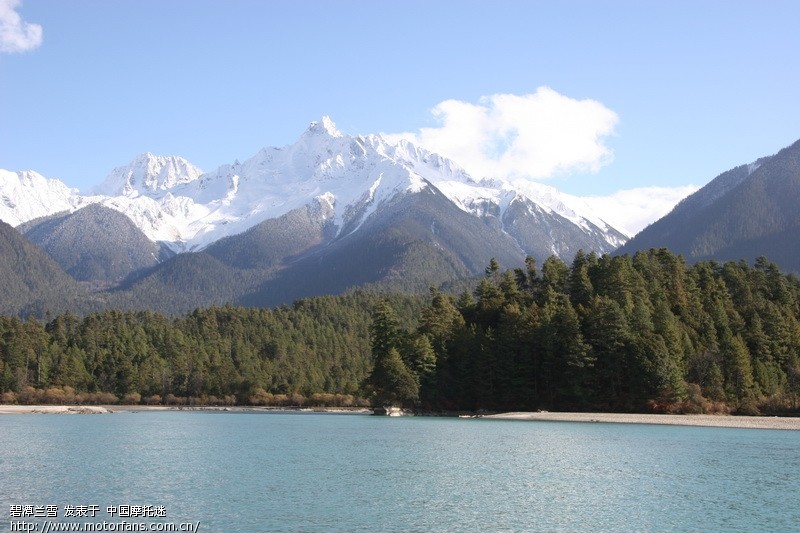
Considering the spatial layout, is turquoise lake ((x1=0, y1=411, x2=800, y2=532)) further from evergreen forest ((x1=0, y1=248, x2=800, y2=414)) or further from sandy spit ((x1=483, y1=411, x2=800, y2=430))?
evergreen forest ((x1=0, y1=248, x2=800, y2=414))

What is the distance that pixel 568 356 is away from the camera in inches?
4341

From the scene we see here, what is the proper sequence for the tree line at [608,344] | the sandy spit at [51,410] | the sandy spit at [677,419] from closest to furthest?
the sandy spit at [677,419]
the tree line at [608,344]
the sandy spit at [51,410]

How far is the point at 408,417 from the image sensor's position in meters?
118

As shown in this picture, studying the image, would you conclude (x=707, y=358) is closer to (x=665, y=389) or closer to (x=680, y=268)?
(x=665, y=389)

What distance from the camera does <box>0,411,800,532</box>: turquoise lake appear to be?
37.4 meters

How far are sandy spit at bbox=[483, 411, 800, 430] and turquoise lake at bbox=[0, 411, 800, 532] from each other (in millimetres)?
10095

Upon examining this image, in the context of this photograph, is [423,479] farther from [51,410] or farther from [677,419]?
[51,410]

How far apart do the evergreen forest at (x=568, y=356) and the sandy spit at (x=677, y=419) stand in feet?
17.7

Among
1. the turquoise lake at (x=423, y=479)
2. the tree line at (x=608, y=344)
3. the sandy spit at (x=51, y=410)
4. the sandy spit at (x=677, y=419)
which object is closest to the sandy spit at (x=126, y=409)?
the sandy spit at (x=51, y=410)

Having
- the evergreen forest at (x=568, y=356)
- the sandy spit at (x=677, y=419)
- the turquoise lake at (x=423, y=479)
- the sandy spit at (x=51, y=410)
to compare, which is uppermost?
the evergreen forest at (x=568, y=356)

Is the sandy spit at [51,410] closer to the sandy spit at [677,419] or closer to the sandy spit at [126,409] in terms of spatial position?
the sandy spit at [126,409]

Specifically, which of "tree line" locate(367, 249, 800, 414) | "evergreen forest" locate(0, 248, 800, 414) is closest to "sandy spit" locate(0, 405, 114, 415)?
"evergreen forest" locate(0, 248, 800, 414)

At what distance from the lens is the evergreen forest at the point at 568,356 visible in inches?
4222

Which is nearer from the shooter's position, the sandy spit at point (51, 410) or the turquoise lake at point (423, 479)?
the turquoise lake at point (423, 479)
